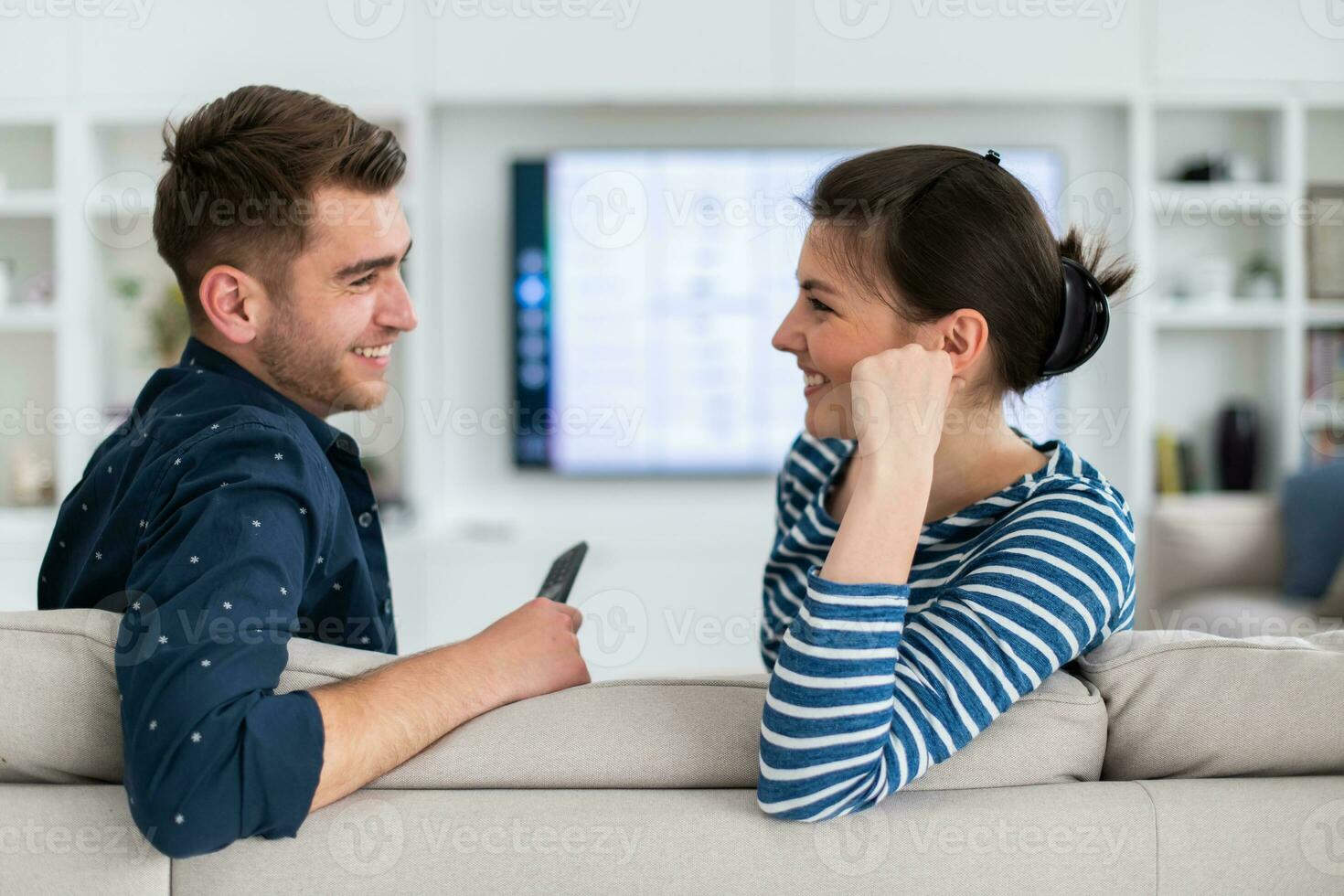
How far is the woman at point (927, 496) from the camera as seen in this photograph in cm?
96

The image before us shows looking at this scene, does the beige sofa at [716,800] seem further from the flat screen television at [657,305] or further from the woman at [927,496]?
the flat screen television at [657,305]

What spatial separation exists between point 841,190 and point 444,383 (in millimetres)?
2960

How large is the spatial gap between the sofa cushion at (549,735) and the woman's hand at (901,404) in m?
0.26

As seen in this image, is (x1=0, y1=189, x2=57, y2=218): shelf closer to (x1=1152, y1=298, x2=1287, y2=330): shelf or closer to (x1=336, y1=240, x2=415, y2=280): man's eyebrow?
(x1=336, y1=240, x2=415, y2=280): man's eyebrow

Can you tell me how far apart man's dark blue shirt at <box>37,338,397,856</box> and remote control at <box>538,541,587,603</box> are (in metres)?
0.23

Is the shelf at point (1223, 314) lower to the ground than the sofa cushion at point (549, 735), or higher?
higher

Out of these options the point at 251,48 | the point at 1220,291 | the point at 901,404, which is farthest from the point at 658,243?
the point at 901,404

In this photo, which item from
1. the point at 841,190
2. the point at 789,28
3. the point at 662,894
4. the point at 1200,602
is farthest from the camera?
the point at 789,28

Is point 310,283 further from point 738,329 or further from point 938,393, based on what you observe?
point 738,329

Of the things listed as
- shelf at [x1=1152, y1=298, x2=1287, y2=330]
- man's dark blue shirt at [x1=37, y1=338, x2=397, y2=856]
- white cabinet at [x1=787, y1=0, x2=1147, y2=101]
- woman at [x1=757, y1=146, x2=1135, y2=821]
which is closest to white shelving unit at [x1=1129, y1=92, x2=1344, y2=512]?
shelf at [x1=1152, y1=298, x2=1287, y2=330]

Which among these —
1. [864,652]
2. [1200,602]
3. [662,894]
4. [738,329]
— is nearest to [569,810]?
[662,894]

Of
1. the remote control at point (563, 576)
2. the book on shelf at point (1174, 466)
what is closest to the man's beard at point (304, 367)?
the remote control at point (563, 576)

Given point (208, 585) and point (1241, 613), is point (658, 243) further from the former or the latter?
point (208, 585)

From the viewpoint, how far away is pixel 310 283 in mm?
1397
